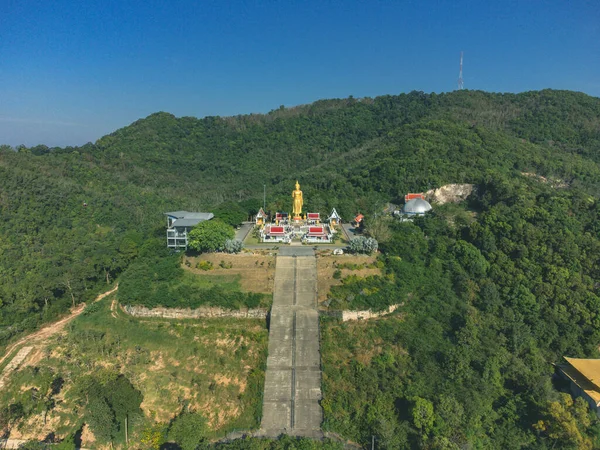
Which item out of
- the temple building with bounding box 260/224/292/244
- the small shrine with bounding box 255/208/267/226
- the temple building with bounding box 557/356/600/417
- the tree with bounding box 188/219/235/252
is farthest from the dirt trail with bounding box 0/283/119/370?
the temple building with bounding box 557/356/600/417

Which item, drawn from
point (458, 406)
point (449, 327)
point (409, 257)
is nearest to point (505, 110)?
point (409, 257)

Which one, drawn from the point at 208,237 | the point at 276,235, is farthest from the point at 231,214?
the point at 208,237

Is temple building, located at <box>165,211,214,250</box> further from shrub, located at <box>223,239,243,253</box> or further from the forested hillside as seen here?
shrub, located at <box>223,239,243,253</box>

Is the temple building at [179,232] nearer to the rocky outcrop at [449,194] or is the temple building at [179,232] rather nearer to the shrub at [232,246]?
the shrub at [232,246]

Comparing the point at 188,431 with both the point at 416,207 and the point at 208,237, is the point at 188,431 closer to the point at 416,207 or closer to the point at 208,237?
the point at 208,237

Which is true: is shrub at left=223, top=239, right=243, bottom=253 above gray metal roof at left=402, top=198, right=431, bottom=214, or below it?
below

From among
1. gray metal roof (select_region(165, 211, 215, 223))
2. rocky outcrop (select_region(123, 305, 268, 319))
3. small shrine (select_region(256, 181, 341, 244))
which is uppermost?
gray metal roof (select_region(165, 211, 215, 223))
